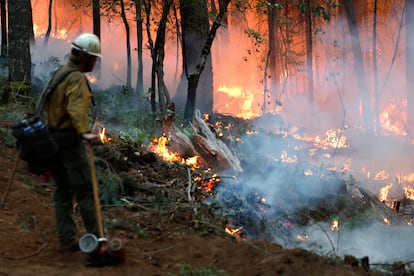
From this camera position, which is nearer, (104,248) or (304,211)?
(104,248)

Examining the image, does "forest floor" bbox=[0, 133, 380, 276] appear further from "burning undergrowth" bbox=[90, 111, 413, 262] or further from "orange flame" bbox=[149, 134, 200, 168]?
"orange flame" bbox=[149, 134, 200, 168]

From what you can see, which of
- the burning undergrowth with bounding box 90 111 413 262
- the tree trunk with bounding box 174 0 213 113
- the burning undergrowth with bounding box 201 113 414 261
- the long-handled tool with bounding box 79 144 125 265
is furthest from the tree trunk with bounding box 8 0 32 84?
the long-handled tool with bounding box 79 144 125 265

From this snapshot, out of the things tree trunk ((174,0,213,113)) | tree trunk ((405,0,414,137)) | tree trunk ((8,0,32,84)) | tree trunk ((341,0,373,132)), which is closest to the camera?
tree trunk ((8,0,32,84))

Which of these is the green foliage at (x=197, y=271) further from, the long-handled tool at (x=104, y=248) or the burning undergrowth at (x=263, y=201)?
the burning undergrowth at (x=263, y=201)

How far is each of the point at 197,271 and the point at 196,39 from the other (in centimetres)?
1284

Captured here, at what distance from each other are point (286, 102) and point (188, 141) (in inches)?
1028

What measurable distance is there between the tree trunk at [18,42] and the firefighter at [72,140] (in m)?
7.06

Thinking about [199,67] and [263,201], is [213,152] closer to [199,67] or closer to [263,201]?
[263,201]

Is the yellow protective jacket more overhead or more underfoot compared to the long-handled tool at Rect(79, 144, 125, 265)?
more overhead

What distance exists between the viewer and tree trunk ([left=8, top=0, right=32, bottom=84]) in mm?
11070

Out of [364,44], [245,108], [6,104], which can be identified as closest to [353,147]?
[245,108]

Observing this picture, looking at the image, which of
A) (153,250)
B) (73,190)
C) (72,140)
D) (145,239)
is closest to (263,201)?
(145,239)

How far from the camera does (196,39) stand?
1645 centimetres

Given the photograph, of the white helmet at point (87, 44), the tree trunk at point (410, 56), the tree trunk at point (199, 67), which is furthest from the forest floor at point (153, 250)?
the tree trunk at point (410, 56)
